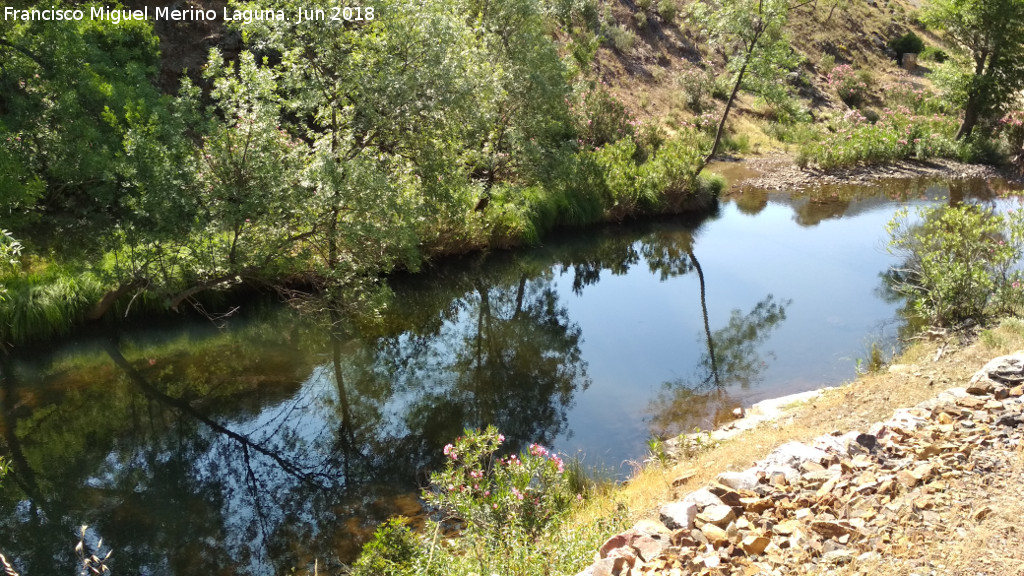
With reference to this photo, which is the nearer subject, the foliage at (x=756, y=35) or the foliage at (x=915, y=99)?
the foliage at (x=756, y=35)

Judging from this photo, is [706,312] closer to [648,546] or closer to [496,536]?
[496,536]

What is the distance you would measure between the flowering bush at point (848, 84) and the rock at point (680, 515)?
1334 inches

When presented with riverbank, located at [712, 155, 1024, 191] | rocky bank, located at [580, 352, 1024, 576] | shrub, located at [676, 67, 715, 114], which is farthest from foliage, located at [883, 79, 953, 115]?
rocky bank, located at [580, 352, 1024, 576]

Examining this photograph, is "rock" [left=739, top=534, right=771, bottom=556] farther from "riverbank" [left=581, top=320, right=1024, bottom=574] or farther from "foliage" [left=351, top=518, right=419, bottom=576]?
"foliage" [left=351, top=518, right=419, bottom=576]

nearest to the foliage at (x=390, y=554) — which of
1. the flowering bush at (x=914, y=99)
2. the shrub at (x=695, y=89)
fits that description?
the shrub at (x=695, y=89)

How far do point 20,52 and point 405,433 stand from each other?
9054 mm

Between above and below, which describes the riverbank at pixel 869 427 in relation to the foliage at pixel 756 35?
below

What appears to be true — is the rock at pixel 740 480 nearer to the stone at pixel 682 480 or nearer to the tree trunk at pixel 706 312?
the stone at pixel 682 480

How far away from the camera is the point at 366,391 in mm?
10367

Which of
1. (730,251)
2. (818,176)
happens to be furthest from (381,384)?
(818,176)

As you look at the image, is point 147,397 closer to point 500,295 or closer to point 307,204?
point 307,204

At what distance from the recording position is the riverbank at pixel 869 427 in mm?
4133

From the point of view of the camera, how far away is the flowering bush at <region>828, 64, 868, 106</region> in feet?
111

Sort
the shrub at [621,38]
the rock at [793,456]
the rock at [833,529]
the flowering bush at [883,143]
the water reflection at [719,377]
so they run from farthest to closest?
the shrub at [621,38] < the flowering bush at [883,143] < the water reflection at [719,377] < the rock at [793,456] < the rock at [833,529]
